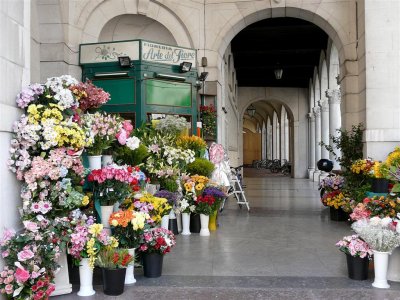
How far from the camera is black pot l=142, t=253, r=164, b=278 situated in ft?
15.1

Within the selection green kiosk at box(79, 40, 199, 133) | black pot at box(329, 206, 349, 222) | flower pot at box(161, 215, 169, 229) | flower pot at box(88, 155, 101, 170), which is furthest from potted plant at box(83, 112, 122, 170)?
black pot at box(329, 206, 349, 222)

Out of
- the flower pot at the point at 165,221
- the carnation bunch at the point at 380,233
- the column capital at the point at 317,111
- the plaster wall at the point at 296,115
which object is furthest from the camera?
the plaster wall at the point at 296,115

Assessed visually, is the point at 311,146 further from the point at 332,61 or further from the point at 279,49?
the point at 332,61

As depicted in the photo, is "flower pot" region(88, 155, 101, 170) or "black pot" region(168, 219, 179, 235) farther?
"black pot" region(168, 219, 179, 235)

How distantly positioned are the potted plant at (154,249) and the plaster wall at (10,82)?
1.22 meters

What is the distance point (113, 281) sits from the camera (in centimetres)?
404

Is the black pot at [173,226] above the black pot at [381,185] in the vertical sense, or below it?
below

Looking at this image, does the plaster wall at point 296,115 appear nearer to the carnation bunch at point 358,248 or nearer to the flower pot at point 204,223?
the flower pot at point 204,223

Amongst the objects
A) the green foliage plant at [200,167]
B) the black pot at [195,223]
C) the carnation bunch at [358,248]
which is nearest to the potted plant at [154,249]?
the carnation bunch at [358,248]

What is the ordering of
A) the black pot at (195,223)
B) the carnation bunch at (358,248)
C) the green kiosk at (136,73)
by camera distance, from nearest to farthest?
the carnation bunch at (358,248) → the black pot at (195,223) → the green kiosk at (136,73)

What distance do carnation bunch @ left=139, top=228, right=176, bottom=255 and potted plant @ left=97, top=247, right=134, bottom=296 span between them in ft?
1.44

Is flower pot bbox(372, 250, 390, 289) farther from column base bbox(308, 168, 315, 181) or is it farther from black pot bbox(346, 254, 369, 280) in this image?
column base bbox(308, 168, 315, 181)

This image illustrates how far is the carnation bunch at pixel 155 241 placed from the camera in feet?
14.8

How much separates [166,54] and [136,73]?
775 mm
